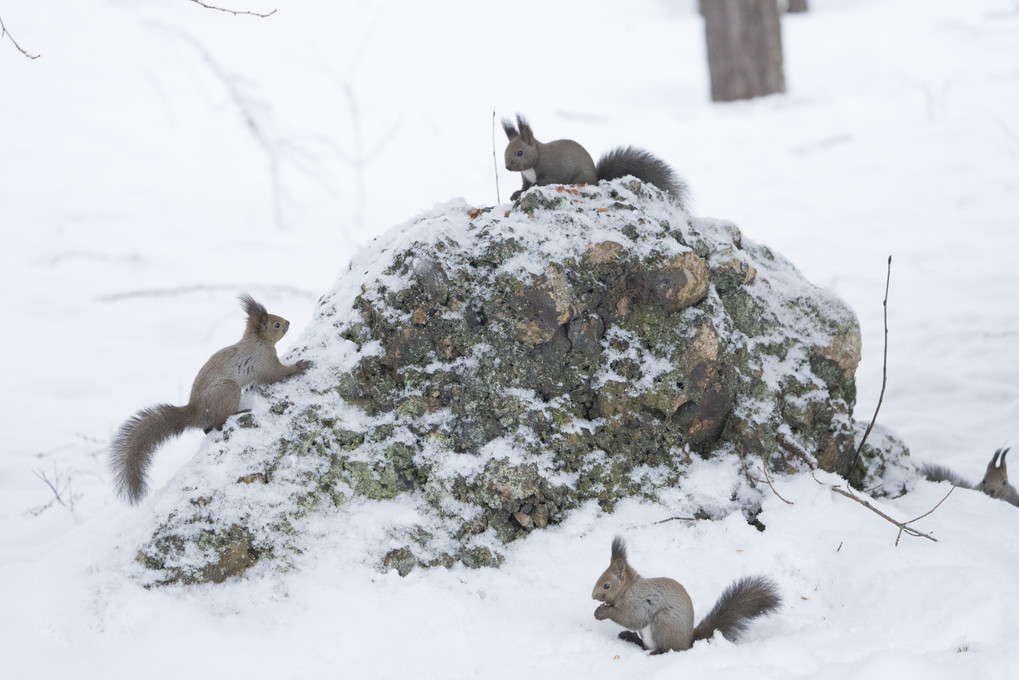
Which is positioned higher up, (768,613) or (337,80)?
(337,80)

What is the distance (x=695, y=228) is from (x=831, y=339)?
28.6 inches

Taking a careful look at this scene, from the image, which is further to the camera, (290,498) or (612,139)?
(612,139)

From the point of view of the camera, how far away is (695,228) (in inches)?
136

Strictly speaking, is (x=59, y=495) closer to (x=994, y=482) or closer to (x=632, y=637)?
(x=632, y=637)

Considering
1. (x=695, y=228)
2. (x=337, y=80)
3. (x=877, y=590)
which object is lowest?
(x=877, y=590)

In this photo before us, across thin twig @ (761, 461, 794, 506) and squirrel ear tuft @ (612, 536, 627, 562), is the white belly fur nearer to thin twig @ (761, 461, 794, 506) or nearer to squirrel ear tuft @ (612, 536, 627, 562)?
squirrel ear tuft @ (612, 536, 627, 562)

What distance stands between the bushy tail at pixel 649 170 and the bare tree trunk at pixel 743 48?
20.8 feet

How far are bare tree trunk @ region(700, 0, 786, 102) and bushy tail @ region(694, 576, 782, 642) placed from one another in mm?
8137

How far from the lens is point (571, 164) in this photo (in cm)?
362

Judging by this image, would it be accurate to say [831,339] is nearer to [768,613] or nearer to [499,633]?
[768,613]

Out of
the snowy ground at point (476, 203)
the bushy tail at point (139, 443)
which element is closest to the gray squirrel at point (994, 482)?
the snowy ground at point (476, 203)

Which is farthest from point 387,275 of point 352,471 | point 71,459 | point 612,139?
point 612,139

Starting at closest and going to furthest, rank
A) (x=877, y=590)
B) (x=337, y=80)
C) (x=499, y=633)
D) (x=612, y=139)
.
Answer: (x=499, y=633)
(x=877, y=590)
(x=612, y=139)
(x=337, y=80)

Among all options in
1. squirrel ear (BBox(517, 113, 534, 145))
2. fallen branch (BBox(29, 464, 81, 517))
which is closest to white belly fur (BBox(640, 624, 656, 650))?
squirrel ear (BBox(517, 113, 534, 145))
